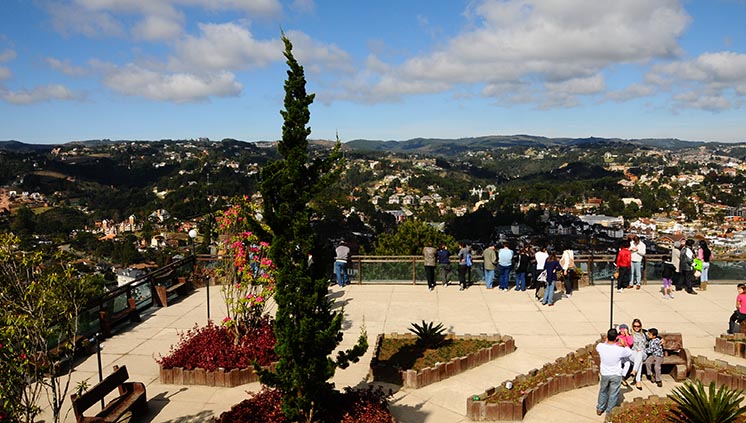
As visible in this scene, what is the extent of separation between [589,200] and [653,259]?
3575 inches

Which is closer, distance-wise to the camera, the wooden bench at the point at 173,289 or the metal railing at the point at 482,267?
the wooden bench at the point at 173,289

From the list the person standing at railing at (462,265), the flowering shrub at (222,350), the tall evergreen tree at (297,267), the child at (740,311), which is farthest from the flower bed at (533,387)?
the person standing at railing at (462,265)

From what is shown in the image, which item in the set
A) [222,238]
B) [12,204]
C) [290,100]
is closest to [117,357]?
[222,238]

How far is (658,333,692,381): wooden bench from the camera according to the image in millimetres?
8383

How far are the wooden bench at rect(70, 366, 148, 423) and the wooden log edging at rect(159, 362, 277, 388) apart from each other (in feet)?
2.47

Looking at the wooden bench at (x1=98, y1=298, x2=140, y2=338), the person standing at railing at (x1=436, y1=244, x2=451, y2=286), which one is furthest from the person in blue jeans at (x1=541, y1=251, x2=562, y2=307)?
the wooden bench at (x1=98, y1=298, x2=140, y2=338)

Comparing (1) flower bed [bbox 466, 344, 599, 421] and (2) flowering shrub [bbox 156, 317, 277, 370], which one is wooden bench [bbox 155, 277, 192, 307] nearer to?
(2) flowering shrub [bbox 156, 317, 277, 370]

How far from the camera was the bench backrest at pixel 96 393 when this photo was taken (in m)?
6.39

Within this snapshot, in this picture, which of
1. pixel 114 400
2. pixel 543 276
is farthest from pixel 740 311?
pixel 114 400

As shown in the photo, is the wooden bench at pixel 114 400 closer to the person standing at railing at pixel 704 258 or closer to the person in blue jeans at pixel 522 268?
the person in blue jeans at pixel 522 268

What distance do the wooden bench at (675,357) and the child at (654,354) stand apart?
224 millimetres

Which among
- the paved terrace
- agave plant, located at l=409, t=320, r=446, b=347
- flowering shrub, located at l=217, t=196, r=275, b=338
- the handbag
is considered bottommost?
the paved terrace

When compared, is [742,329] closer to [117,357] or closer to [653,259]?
[653,259]

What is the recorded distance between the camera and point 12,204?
6988 centimetres
